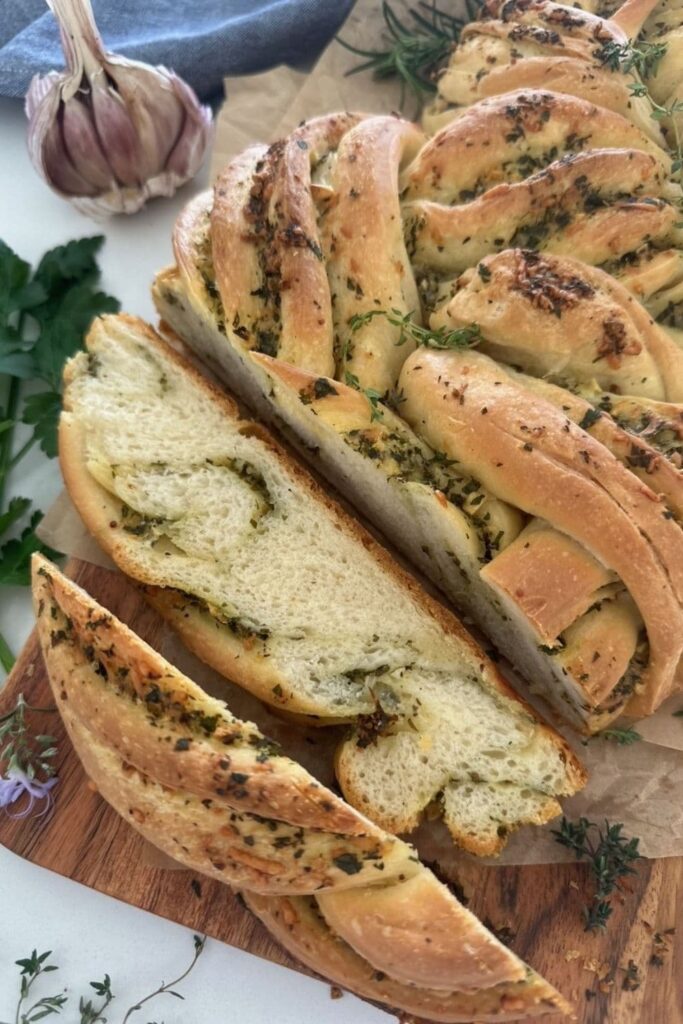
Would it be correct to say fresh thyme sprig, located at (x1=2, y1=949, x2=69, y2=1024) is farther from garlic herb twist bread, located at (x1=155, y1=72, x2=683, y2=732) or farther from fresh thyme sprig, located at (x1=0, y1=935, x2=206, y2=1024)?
garlic herb twist bread, located at (x1=155, y1=72, x2=683, y2=732)

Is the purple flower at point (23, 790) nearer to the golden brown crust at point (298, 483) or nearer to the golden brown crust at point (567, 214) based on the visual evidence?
the golden brown crust at point (298, 483)

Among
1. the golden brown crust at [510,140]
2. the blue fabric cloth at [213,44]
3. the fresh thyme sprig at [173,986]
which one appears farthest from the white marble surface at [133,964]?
the blue fabric cloth at [213,44]

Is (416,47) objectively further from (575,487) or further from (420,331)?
(575,487)

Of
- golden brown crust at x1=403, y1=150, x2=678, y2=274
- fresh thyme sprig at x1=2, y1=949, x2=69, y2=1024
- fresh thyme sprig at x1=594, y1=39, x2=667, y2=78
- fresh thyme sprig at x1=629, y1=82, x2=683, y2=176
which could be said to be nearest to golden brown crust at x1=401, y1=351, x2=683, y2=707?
golden brown crust at x1=403, y1=150, x2=678, y2=274

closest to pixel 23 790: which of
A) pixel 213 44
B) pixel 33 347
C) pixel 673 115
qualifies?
pixel 33 347

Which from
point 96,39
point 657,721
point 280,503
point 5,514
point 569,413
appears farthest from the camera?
point 96,39

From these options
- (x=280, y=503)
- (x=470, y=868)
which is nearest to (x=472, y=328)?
(x=280, y=503)

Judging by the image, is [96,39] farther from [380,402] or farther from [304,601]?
[304,601]
